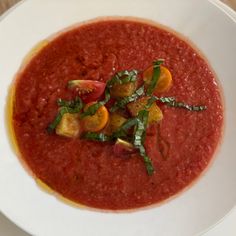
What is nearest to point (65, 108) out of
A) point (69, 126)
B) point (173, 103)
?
point (69, 126)

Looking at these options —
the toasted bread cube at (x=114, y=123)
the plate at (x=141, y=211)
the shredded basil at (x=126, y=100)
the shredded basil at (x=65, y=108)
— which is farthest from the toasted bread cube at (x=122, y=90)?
the plate at (x=141, y=211)

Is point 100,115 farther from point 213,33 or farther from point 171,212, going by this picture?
point 213,33

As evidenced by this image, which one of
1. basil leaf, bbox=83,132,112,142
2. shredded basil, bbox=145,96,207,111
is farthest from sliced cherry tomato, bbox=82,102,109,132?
shredded basil, bbox=145,96,207,111

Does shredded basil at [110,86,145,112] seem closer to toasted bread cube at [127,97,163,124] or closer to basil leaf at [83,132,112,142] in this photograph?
toasted bread cube at [127,97,163,124]

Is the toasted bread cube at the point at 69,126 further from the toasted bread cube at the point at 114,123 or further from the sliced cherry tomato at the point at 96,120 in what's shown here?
the toasted bread cube at the point at 114,123

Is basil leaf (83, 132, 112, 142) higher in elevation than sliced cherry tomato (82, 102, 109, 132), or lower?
lower

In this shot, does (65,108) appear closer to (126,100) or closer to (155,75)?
(126,100)
